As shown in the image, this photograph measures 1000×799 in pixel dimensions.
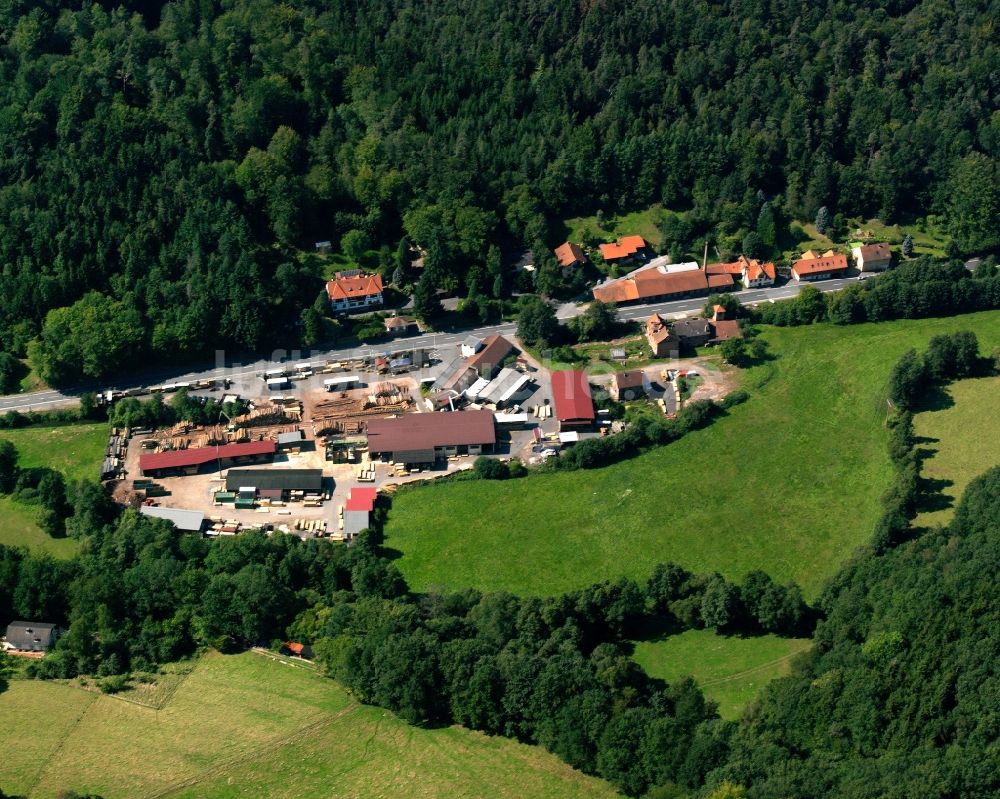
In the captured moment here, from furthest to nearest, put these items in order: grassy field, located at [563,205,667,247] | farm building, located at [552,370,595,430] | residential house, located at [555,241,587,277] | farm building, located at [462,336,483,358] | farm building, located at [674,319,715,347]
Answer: grassy field, located at [563,205,667,247] → residential house, located at [555,241,587,277] → farm building, located at [462,336,483,358] → farm building, located at [674,319,715,347] → farm building, located at [552,370,595,430]

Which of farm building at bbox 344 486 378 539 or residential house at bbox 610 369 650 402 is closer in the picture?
farm building at bbox 344 486 378 539

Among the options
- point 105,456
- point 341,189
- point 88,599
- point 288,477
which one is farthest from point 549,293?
point 88,599

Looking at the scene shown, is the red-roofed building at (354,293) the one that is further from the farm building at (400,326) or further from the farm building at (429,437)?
the farm building at (429,437)

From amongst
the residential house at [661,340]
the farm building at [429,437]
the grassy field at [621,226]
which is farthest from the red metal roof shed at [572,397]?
the grassy field at [621,226]

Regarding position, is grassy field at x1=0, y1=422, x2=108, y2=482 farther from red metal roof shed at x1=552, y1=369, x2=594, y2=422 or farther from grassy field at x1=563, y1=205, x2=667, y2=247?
grassy field at x1=563, y1=205, x2=667, y2=247

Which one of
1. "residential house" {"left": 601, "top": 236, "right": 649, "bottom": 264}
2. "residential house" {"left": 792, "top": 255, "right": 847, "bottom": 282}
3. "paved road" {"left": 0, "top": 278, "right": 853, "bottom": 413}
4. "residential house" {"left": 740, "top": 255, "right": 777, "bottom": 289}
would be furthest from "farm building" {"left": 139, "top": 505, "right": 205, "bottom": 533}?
"residential house" {"left": 792, "top": 255, "right": 847, "bottom": 282}

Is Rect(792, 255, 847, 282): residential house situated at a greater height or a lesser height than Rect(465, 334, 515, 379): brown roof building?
greater

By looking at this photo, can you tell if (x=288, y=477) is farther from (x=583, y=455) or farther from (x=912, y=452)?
(x=912, y=452)
